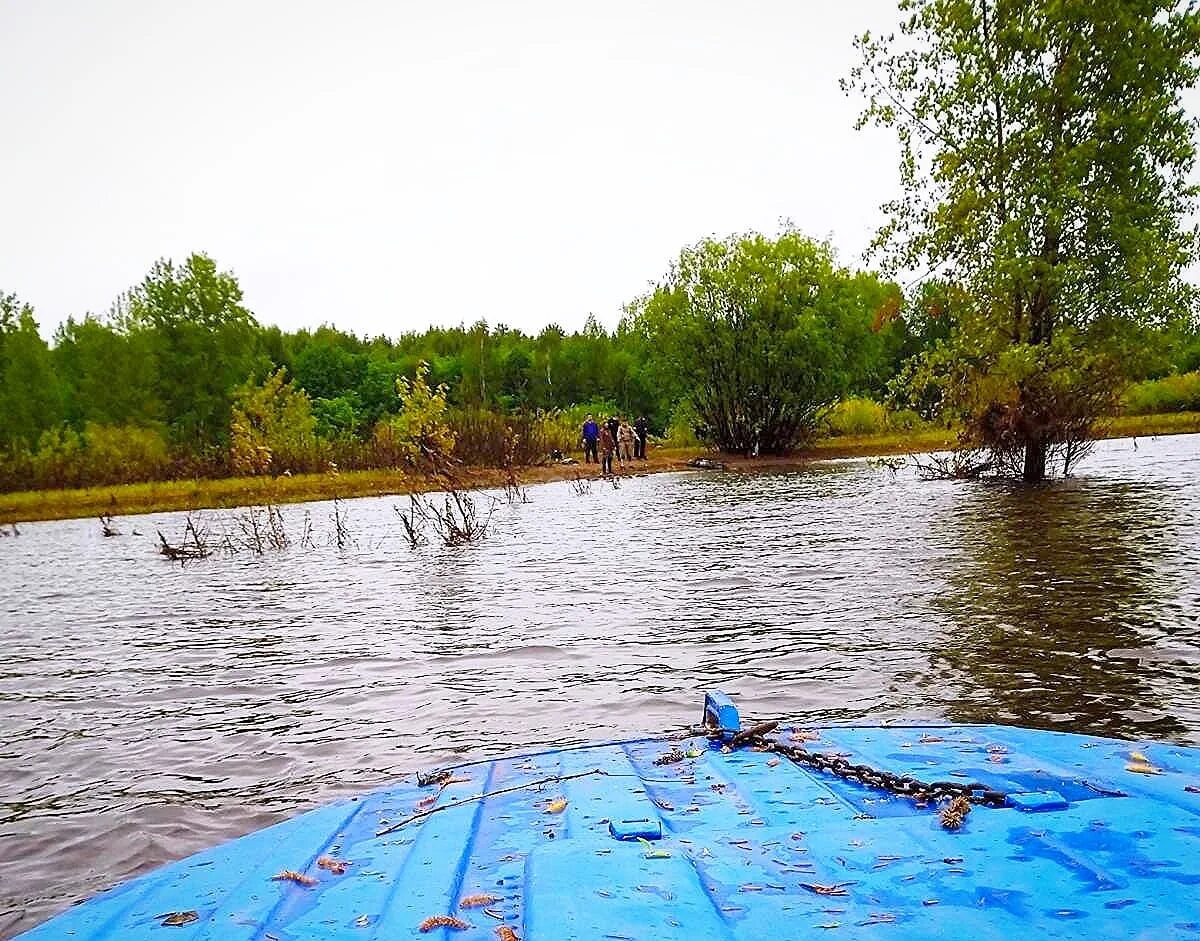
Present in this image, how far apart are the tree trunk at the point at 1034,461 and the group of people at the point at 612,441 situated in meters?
18.6

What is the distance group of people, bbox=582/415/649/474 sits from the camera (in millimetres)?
41938

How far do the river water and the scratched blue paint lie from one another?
1.61 meters

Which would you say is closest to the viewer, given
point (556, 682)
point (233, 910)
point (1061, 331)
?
point (233, 910)

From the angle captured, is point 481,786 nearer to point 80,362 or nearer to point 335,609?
point 335,609

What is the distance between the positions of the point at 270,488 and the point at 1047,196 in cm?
2748

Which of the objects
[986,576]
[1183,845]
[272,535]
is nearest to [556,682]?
[1183,845]

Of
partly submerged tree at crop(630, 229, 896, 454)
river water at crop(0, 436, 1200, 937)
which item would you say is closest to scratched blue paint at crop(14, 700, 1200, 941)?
river water at crop(0, 436, 1200, 937)

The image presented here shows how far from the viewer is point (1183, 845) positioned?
3.00 metres

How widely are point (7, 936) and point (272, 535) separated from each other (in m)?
17.3

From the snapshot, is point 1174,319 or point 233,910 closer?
point 233,910

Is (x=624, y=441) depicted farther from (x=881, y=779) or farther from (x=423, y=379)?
(x=881, y=779)

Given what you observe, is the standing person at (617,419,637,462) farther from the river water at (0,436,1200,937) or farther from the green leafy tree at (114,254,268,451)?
the green leafy tree at (114,254,268,451)

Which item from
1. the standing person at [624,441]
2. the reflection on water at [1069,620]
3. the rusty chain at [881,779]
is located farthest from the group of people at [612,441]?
the rusty chain at [881,779]

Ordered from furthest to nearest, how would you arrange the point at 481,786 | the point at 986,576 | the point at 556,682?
1. the point at 986,576
2. the point at 556,682
3. the point at 481,786
